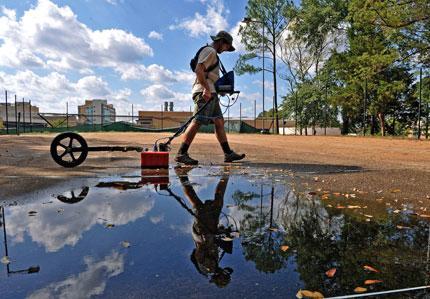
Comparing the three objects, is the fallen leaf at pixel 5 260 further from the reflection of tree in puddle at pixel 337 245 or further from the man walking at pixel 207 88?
the man walking at pixel 207 88

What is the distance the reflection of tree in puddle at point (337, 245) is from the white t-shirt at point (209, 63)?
2.83 m

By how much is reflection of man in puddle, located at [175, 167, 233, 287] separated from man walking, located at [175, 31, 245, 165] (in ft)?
6.44

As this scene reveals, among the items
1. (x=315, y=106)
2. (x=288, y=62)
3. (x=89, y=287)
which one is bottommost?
(x=89, y=287)

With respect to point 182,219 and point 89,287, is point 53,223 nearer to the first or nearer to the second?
point 182,219

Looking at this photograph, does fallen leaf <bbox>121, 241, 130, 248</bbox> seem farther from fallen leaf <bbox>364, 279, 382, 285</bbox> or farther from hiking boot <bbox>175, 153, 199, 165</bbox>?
hiking boot <bbox>175, 153, 199, 165</bbox>

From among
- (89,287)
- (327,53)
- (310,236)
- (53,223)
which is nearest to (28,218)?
(53,223)

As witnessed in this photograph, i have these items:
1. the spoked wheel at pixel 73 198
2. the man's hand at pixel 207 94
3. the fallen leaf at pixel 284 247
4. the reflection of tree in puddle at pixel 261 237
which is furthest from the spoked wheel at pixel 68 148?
the fallen leaf at pixel 284 247

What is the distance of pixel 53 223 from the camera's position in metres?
2.29

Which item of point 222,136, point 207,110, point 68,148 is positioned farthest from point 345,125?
point 68,148

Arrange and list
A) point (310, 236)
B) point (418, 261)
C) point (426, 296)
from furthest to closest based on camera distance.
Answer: point (310, 236), point (418, 261), point (426, 296)

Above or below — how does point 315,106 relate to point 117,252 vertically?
above

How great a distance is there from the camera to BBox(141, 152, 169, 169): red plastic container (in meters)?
4.70

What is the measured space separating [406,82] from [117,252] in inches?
1167

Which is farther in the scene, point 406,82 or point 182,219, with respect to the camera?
point 406,82
